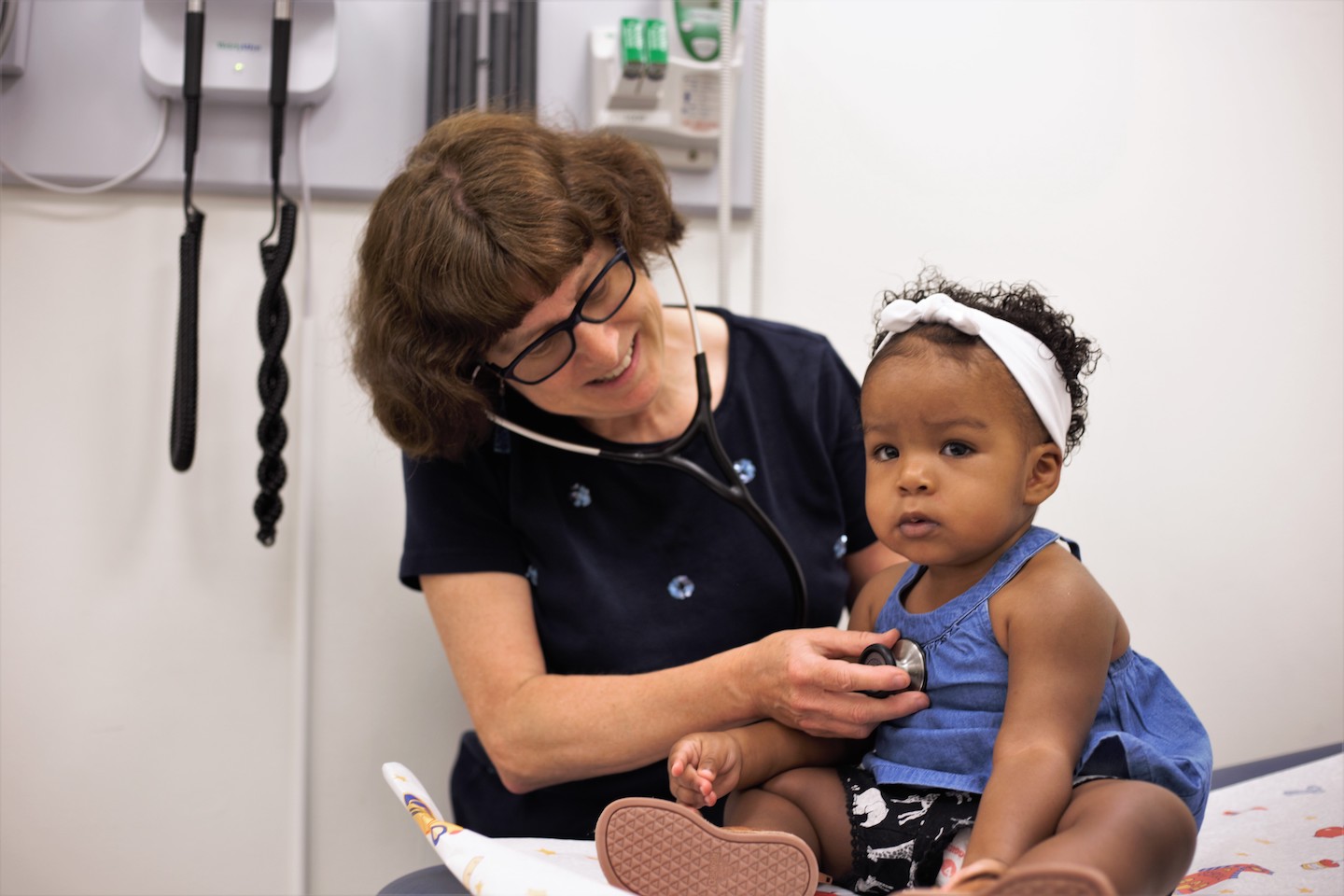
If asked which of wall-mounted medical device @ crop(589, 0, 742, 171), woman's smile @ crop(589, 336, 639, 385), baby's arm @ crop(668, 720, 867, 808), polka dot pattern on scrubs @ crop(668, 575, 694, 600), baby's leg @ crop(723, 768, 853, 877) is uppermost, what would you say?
wall-mounted medical device @ crop(589, 0, 742, 171)

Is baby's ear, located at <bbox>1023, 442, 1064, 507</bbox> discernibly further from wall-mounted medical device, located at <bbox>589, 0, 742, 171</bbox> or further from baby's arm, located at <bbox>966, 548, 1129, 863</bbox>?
wall-mounted medical device, located at <bbox>589, 0, 742, 171</bbox>

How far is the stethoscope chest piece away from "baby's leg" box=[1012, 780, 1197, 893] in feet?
0.60

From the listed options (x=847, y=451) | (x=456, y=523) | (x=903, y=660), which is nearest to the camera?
(x=903, y=660)

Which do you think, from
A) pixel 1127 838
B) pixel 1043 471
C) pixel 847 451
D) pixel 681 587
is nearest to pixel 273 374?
pixel 681 587

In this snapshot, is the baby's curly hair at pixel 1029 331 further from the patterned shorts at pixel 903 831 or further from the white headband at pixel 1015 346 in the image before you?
the patterned shorts at pixel 903 831

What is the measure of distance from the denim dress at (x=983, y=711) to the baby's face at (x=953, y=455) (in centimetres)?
6

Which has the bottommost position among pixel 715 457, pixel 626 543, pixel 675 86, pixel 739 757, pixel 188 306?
pixel 739 757

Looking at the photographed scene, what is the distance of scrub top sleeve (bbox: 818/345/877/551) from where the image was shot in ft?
4.28

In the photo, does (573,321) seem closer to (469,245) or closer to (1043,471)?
(469,245)

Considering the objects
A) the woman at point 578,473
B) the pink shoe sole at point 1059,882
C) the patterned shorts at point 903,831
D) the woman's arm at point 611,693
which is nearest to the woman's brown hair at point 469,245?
the woman at point 578,473

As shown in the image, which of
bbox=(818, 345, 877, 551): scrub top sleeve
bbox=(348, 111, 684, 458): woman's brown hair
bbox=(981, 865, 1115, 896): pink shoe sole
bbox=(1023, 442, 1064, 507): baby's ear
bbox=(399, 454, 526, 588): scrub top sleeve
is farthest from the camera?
bbox=(818, 345, 877, 551): scrub top sleeve

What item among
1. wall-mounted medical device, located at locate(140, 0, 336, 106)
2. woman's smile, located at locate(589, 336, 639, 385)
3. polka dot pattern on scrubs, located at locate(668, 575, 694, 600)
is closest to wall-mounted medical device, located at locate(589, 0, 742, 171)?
wall-mounted medical device, located at locate(140, 0, 336, 106)

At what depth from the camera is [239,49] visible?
1.40 meters

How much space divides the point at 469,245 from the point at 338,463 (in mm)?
553
